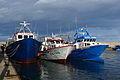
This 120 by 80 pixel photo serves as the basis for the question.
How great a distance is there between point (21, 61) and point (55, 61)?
22.1ft

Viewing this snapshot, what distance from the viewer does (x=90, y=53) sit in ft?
95.1

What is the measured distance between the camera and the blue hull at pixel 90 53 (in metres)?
28.1

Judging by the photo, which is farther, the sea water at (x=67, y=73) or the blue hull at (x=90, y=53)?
the blue hull at (x=90, y=53)

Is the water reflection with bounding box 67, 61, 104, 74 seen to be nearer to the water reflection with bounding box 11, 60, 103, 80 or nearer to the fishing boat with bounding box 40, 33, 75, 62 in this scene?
the water reflection with bounding box 11, 60, 103, 80

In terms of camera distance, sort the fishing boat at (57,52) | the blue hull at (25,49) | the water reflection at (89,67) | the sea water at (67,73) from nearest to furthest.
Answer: the sea water at (67,73)
the water reflection at (89,67)
the blue hull at (25,49)
the fishing boat at (57,52)

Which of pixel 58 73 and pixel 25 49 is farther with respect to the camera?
pixel 25 49

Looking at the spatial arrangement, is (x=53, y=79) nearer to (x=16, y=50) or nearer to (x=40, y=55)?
(x=16, y=50)

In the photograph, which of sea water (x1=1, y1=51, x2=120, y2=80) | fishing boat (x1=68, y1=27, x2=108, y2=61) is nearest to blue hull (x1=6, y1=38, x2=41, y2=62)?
sea water (x1=1, y1=51, x2=120, y2=80)

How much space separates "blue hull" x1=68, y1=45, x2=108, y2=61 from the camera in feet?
92.3

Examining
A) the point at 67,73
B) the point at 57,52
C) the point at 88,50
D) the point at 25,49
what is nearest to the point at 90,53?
the point at 88,50

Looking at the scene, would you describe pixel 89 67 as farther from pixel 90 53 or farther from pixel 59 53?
pixel 59 53

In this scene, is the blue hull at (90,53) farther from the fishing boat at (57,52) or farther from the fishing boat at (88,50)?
the fishing boat at (57,52)

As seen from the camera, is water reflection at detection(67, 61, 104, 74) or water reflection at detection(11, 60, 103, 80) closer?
water reflection at detection(11, 60, 103, 80)

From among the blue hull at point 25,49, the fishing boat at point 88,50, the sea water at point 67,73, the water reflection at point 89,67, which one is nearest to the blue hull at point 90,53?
the fishing boat at point 88,50
